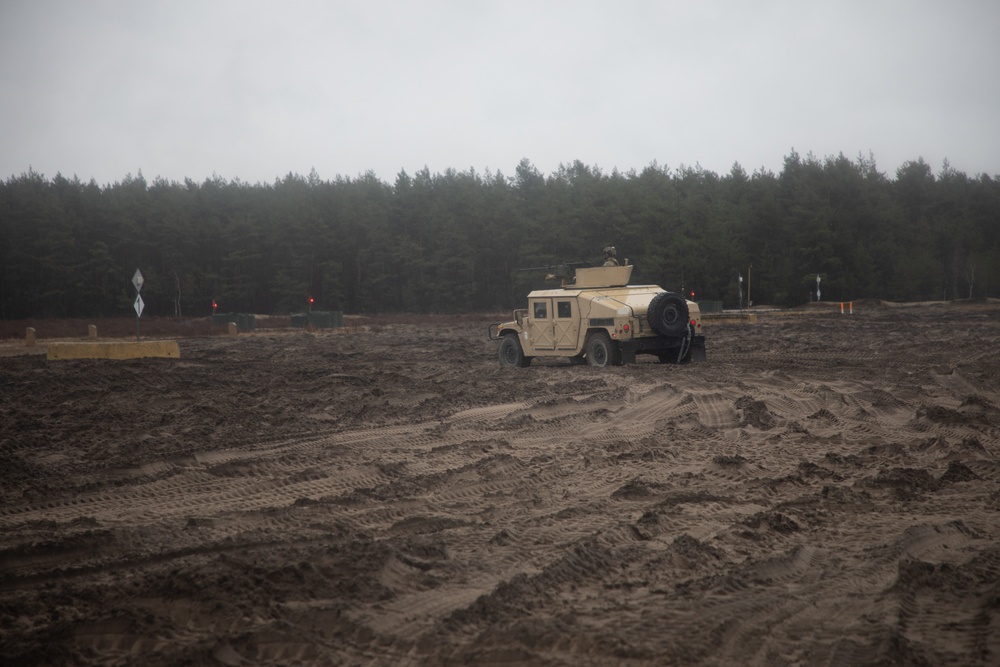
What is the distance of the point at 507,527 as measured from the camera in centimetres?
674

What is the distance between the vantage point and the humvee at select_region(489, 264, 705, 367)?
18234 millimetres

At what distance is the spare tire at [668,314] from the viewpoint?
18094mm

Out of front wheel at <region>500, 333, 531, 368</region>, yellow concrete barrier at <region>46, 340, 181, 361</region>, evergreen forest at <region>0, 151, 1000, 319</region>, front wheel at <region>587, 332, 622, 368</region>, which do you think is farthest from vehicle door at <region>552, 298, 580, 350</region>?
evergreen forest at <region>0, 151, 1000, 319</region>

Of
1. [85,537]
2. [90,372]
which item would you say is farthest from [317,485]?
[90,372]

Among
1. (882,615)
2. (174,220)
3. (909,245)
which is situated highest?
(174,220)

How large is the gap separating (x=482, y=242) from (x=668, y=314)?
49.3 m

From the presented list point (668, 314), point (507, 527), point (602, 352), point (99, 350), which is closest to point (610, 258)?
point (668, 314)

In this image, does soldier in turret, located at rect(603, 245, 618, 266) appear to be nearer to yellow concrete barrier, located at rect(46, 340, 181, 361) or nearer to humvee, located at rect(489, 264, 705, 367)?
humvee, located at rect(489, 264, 705, 367)

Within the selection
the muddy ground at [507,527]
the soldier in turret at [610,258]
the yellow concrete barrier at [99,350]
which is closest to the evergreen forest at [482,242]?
the soldier in turret at [610,258]

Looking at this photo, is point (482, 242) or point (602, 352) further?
point (482, 242)

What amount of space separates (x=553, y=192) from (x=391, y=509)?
68512 millimetres

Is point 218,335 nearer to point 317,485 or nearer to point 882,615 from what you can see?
point 317,485

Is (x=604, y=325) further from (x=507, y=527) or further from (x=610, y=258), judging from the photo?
(x=507, y=527)

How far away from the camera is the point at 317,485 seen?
8.34 metres
